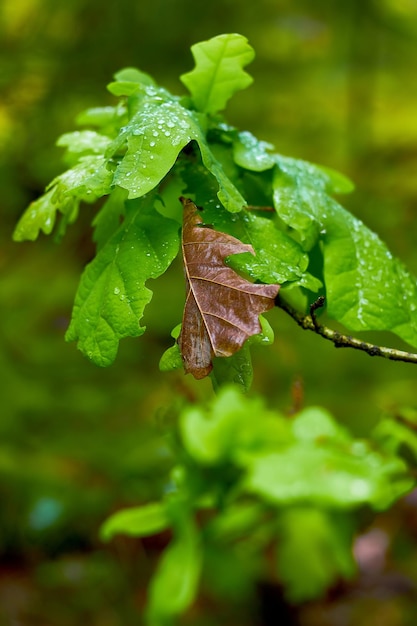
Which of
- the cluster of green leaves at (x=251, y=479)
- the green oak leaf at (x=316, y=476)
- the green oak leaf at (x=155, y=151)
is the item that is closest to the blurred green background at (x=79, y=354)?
the green oak leaf at (x=155, y=151)

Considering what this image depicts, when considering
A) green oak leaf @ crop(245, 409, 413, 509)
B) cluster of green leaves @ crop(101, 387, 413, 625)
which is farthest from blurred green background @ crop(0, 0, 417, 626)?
green oak leaf @ crop(245, 409, 413, 509)

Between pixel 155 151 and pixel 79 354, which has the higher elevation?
pixel 155 151

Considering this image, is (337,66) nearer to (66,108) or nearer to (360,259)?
(66,108)

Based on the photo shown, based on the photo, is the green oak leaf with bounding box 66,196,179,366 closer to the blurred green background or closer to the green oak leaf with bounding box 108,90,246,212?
the green oak leaf with bounding box 108,90,246,212

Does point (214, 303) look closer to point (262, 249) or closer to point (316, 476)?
point (262, 249)

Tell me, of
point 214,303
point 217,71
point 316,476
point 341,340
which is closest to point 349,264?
point 341,340

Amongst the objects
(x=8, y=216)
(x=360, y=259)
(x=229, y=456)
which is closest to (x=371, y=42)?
(x=8, y=216)
